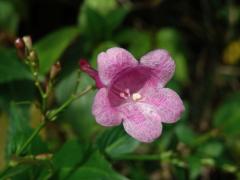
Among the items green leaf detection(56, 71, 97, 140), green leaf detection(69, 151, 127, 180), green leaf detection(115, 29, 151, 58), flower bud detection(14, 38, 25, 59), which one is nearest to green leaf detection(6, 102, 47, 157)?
green leaf detection(69, 151, 127, 180)

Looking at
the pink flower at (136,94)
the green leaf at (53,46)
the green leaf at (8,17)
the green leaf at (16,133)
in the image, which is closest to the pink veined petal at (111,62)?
the pink flower at (136,94)

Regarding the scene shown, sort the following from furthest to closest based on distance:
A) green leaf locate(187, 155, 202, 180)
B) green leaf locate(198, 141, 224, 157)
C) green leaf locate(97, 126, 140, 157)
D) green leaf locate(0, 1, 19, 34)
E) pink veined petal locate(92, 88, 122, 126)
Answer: green leaf locate(0, 1, 19, 34)
green leaf locate(198, 141, 224, 157)
green leaf locate(187, 155, 202, 180)
green leaf locate(97, 126, 140, 157)
pink veined petal locate(92, 88, 122, 126)

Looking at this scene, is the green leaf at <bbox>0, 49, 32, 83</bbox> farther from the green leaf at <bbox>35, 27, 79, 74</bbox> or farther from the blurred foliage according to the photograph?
the green leaf at <bbox>35, 27, 79, 74</bbox>

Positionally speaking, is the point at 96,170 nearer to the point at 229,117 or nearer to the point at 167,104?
the point at 167,104

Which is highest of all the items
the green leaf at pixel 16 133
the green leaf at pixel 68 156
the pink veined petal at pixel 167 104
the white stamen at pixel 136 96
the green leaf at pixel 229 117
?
the green leaf at pixel 16 133

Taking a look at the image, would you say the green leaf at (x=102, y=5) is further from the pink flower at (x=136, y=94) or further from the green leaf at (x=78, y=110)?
the pink flower at (x=136, y=94)

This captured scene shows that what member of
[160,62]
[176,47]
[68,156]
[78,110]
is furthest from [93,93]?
[160,62]
